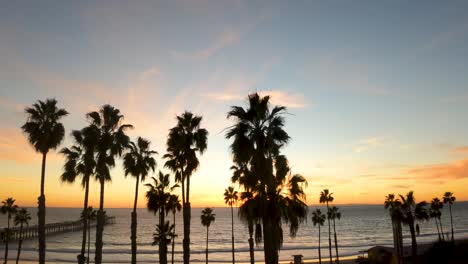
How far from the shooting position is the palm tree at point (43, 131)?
96.5 feet

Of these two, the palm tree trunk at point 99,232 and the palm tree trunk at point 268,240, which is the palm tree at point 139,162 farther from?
the palm tree trunk at point 268,240

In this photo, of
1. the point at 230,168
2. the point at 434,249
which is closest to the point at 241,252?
the point at 230,168

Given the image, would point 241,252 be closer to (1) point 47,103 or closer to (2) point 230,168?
(2) point 230,168

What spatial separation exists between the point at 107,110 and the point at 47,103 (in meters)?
5.14

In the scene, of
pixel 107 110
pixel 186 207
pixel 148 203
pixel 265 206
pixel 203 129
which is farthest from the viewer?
pixel 148 203

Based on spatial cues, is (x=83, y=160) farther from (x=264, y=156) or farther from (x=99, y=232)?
(x=264, y=156)

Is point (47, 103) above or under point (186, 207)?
above

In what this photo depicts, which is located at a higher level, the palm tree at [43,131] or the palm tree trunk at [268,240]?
the palm tree at [43,131]

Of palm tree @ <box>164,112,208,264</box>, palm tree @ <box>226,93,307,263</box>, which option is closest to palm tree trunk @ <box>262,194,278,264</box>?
palm tree @ <box>226,93,307,263</box>

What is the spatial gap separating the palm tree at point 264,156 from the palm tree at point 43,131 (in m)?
17.7

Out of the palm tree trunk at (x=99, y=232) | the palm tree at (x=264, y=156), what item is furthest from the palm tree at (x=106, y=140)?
the palm tree at (x=264, y=156)

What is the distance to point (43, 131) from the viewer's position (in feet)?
99.7

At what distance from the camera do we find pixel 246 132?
2109cm

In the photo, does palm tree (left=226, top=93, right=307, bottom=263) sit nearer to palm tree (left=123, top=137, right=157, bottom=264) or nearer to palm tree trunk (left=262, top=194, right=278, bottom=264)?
palm tree trunk (left=262, top=194, right=278, bottom=264)
